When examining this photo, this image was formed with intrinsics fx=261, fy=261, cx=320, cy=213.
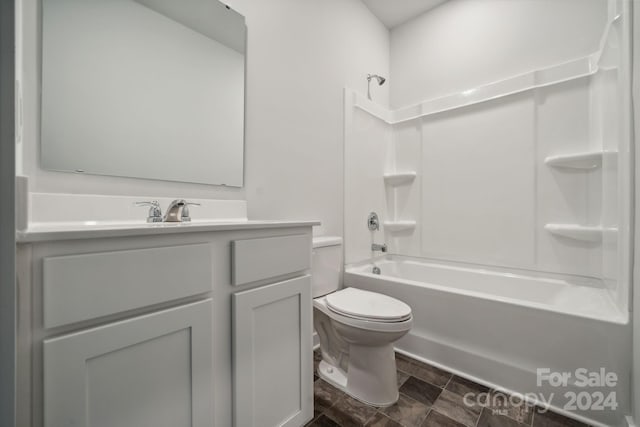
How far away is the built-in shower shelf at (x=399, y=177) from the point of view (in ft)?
7.75

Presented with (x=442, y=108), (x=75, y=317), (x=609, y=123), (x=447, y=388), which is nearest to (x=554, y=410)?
(x=447, y=388)

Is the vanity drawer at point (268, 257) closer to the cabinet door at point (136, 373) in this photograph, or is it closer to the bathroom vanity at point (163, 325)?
the bathroom vanity at point (163, 325)

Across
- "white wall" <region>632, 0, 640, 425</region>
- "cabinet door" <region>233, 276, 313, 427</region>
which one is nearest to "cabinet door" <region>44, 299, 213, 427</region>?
"cabinet door" <region>233, 276, 313, 427</region>

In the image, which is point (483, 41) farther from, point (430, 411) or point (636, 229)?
point (430, 411)

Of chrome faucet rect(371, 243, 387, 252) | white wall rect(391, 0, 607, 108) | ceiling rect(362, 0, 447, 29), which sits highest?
ceiling rect(362, 0, 447, 29)

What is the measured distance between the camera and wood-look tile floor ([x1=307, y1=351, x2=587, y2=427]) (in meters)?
1.16

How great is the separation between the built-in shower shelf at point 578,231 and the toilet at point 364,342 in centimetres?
124

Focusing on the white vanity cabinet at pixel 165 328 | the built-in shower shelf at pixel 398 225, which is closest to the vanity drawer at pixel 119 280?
the white vanity cabinet at pixel 165 328

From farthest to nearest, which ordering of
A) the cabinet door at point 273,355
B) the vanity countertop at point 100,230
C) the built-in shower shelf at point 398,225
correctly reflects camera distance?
the built-in shower shelf at point 398,225, the cabinet door at point 273,355, the vanity countertop at point 100,230

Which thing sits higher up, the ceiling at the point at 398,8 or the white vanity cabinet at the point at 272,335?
the ceiling at the point at 398,8

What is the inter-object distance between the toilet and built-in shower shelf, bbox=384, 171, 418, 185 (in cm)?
127

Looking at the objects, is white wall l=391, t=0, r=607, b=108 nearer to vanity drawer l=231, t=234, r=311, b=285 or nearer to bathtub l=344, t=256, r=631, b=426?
bathtub l=344, t=256, r=631, b=426

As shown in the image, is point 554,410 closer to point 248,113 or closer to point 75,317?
point 75,317

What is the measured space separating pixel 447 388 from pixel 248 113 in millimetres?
1846
